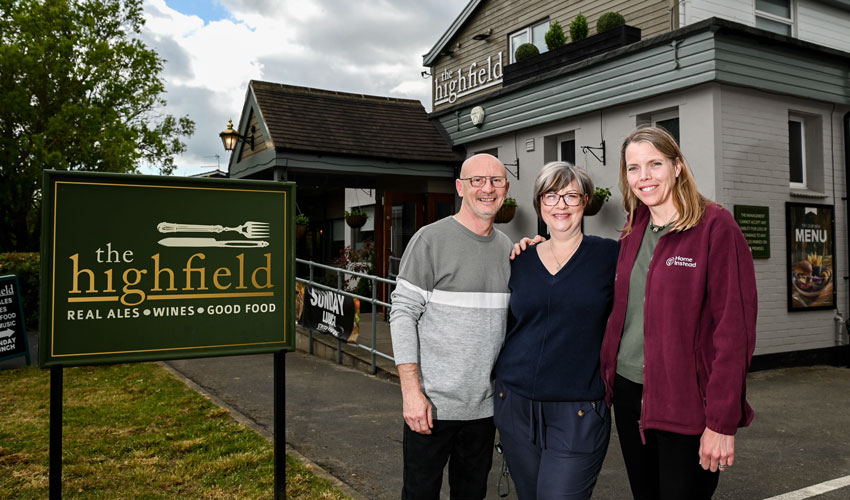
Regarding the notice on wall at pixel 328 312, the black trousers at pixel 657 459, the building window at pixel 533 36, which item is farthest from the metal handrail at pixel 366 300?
the building window at pixel 533 36

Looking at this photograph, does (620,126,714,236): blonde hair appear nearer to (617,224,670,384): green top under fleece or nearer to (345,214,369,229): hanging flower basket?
(617,224,670,384): green top under fleece

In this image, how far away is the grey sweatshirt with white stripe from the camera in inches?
102

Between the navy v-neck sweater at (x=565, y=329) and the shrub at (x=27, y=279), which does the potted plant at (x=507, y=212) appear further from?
the shrub at (x=27, y=279)

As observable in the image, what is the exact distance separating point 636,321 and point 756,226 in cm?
704

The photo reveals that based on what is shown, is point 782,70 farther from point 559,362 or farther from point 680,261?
point 559,362

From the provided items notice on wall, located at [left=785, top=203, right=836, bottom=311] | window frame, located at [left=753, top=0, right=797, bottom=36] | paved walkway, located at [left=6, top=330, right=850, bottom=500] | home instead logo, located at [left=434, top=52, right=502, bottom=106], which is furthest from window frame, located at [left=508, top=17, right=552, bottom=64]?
paved walkway, located at [left=6, top=330, right=850, bottom=500]

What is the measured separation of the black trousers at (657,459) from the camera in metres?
2.16

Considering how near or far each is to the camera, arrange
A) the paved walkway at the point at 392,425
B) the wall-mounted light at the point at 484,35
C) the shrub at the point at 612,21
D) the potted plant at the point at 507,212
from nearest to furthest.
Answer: the paved walkway at the point at 392,425
the shrub at the point at 612,21
the potted plant at the point at 507,212
the wall-mounted light at the point at 484,35

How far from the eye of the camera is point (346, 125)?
A: 39.7ft

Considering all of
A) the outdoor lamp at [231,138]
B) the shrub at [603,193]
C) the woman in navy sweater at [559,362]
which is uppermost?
the outdoor lamp at [231,138]

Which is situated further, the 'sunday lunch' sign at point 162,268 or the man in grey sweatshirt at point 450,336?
the 'sunday lunch' sign at point 162,268

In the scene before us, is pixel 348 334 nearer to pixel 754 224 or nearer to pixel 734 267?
pixel 754 224

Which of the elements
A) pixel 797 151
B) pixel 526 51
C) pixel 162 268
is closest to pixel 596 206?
pixel 797 151

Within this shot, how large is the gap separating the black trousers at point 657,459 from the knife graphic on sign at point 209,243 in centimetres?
218
